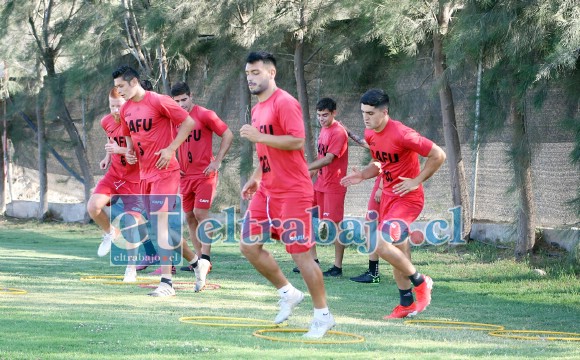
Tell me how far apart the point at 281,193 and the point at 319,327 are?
991mm

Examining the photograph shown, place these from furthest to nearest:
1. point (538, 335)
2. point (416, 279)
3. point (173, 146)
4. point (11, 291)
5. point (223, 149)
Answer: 1. point (223, 149)
2. point (173, 146)
3. point (11, 291)
4. point (416, 279)
5. point (538, 335)

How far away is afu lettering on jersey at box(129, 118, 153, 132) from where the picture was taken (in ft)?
29.0

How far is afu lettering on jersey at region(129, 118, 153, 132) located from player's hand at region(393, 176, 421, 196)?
8.64 feet

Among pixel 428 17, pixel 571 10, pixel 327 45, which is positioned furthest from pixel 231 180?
pixel 571 10

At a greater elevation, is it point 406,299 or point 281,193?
point 281,193

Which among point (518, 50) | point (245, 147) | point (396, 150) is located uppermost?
point (518, 50)

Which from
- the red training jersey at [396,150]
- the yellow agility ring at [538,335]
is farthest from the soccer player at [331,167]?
the yellow agility ring at [538,335]

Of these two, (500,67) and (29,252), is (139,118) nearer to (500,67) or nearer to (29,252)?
(500,67)

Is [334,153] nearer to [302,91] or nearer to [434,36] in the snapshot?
[434,36]

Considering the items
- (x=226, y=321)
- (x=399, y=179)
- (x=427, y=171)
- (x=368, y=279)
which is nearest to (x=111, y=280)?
(x=368, y=279)

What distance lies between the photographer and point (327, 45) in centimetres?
1417

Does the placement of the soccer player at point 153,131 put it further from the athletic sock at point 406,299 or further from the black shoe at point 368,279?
the black shoe at point 368,279

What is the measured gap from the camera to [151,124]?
8.84 m

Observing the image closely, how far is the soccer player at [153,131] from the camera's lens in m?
8.72
